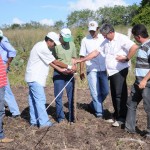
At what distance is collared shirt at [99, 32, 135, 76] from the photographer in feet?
19.1

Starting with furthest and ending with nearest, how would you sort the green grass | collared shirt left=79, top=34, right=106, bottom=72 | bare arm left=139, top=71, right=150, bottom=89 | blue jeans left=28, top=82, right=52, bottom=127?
the green grass < collared shirt left=79, top=34, right=106, bottom=72 < blue jeans left=28, top=82, right=52, bottom=127 < bare arm left=139, top=71, right=150, bottom=89

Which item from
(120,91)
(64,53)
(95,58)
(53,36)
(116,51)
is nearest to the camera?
(53,36)

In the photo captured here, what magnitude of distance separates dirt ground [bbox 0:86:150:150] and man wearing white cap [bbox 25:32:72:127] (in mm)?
341

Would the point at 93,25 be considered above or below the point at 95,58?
above

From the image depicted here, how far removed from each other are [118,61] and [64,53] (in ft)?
3.10

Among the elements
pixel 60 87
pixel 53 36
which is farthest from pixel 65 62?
pixel 53 36

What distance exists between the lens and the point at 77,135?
18.3ft

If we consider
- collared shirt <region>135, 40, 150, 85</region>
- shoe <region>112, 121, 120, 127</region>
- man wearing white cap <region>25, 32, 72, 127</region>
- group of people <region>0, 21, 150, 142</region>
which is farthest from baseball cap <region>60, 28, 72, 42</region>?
shoe <region>112, 121, 120, 127</region>

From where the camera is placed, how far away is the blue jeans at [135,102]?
5.29m

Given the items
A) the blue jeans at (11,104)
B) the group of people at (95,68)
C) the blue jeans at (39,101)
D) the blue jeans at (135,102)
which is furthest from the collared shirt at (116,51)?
the blue jeans at (11,104)

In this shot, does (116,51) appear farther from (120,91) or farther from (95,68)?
(95,68)

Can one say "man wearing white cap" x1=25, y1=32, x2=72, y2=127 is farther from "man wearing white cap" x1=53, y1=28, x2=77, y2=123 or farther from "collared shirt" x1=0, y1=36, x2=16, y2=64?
"collared shirt" x1=0, y1=36, x2=16, y2=64

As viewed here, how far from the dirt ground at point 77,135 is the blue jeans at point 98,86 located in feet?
0.75

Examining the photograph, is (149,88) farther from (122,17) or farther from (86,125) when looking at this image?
(122,17)
